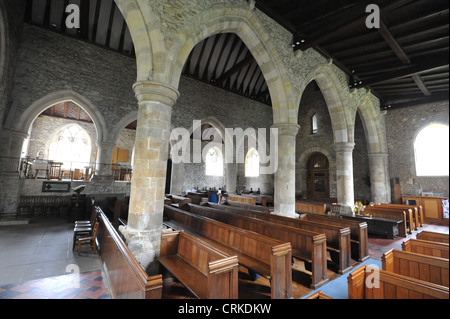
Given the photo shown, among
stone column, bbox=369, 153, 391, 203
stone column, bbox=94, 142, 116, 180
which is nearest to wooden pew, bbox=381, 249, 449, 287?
stone column, bbox=369, 153, 391, 203

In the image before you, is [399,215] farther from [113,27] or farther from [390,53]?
[113,27]

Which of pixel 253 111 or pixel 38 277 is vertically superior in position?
pixel 253 111

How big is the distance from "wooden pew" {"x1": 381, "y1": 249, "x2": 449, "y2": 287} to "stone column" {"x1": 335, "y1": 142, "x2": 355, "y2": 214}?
550cm

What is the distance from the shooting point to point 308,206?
8125 mm

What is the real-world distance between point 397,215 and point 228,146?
7662mm

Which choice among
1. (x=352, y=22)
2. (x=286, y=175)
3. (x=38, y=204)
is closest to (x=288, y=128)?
(x=286, y=175)

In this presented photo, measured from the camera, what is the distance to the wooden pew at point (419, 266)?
2.05 meters

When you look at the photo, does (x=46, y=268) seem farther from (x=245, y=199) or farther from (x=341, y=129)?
(x=341, y=129)

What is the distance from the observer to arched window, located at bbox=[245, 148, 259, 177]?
14289mm

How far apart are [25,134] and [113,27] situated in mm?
4802

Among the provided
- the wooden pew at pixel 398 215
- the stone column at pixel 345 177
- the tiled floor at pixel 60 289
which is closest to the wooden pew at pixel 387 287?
the tiled floor at pixel 60 289

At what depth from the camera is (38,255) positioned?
367 cm

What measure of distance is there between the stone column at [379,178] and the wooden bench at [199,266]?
30.9 feet
